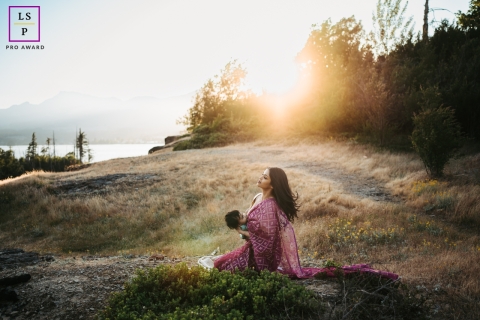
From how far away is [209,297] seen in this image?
405cm

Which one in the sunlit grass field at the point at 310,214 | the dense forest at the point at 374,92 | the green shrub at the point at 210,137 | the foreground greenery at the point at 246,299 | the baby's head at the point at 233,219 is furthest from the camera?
the green shrub at the point at 210,137

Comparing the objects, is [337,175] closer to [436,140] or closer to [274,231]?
[436,140]

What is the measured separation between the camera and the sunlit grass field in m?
6.67

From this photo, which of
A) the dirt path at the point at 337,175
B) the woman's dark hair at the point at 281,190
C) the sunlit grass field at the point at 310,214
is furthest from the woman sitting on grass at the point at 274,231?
the dirt path at the point at 337,175

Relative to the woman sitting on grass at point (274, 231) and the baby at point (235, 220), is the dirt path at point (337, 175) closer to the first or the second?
the woman sitting on grass at point (274, 231)

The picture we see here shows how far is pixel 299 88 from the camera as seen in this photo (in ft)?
112

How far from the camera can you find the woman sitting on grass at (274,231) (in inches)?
186

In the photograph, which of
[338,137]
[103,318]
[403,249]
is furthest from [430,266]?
[338,137]

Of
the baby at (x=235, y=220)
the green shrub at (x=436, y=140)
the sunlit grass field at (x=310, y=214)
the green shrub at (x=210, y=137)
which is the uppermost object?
the green shrub at (x=210, y=137)

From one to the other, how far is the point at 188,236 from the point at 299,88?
89.8 ft

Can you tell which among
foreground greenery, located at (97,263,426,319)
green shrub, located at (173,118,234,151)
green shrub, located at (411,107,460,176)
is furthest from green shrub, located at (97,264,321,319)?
green shrub, located at (173,118,234,151)

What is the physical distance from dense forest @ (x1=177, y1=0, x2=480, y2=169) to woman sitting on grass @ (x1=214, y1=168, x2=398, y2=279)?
10852mm

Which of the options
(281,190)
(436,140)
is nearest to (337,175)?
(436,140)

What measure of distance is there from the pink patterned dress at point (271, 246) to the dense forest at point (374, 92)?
10.9 meters
